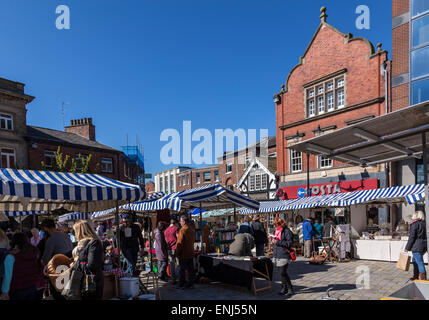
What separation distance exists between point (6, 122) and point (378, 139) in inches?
1097

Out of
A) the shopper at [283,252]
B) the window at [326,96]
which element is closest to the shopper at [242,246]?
the shopper at [283,252]

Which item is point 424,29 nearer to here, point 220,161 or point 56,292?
point 56,292

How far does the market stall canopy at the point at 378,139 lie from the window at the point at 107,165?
97.6 feet

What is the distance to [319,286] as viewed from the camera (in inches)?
307

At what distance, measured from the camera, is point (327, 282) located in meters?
8.20

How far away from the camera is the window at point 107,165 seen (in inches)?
1303

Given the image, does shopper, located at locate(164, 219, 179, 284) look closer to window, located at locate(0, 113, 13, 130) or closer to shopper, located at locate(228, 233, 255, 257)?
shopper, located at locate(228, 233, 255, 257)

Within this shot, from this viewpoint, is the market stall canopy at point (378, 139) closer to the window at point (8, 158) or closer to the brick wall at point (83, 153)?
the window at point (8, 158)

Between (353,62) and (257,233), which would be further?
(353,62)

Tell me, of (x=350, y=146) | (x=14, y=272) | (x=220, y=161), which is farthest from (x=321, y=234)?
(x=220, y=161)

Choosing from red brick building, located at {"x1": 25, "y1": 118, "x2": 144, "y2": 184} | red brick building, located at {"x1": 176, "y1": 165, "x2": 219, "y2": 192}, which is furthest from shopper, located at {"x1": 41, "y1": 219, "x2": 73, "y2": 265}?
red brick building, located at {"x1": 176, "y1": 165, "x2": 219, "y2": 192}

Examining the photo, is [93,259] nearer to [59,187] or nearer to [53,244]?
[59,187]

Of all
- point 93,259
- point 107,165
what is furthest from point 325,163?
point 107,165
